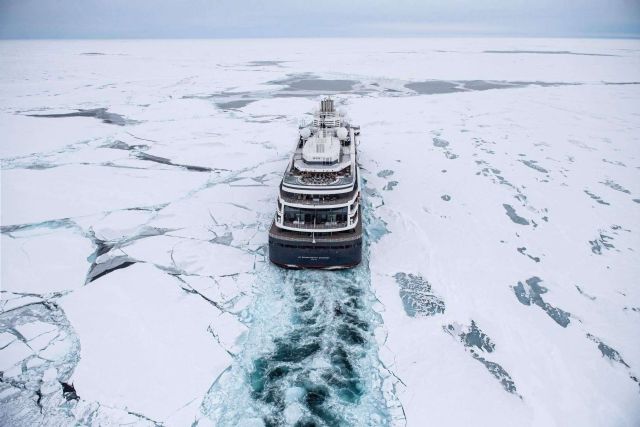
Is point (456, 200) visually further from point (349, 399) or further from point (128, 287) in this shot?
point (128, 287)

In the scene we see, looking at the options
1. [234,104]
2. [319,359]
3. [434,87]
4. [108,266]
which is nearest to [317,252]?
[319,359]

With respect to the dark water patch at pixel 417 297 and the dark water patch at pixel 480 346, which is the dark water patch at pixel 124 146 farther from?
the dark water patch at pixel 480 346

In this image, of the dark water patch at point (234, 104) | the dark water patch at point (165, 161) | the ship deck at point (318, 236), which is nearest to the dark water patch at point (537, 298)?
the ship deck at point (318, 236)

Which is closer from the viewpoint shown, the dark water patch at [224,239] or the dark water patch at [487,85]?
the dark water patch at [224,239]

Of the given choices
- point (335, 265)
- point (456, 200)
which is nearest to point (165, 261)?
point (335, 265)

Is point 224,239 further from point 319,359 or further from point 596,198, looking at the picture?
point 596,198

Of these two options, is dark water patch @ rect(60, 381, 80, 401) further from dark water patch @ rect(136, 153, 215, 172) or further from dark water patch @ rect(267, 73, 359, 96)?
dark water patch @ rect(267, 73, 359, 96)
